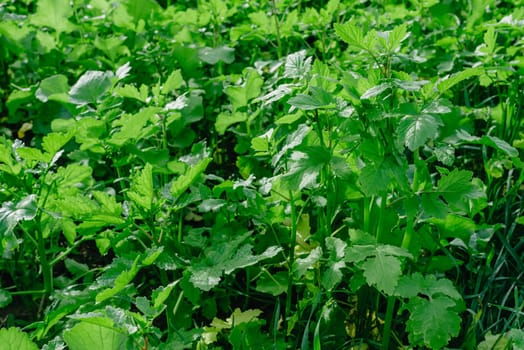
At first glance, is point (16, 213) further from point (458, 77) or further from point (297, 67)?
point (458, 77)

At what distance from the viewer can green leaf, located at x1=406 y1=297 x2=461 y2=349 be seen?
128cm

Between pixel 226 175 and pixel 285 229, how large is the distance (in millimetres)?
708

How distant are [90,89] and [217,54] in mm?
718

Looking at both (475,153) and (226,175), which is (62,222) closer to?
(226,175)

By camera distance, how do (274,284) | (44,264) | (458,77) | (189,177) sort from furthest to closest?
(44,264), (274,284), (189,177), (458,77)

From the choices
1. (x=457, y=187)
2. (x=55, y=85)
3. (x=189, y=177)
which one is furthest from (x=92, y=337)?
(x=55, y=85)

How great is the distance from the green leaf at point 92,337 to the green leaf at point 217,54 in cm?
149

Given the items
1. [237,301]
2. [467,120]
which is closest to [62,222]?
[237,301]

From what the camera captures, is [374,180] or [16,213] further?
[16,213]

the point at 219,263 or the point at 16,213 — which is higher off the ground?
the point at 16,213

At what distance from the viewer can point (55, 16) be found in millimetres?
2785

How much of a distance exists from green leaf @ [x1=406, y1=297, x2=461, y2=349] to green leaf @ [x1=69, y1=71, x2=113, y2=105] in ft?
3.92

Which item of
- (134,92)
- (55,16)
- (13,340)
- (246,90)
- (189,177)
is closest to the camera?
(13,340)

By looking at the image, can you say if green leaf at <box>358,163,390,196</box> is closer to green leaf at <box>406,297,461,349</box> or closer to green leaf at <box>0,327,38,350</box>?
green leaf at <box>406,297,461,349</box>
